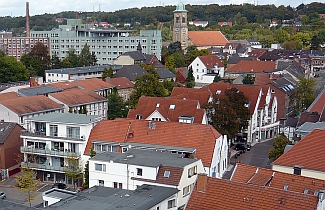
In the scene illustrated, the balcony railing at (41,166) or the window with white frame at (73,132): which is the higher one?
the window with white frame at (73,132)

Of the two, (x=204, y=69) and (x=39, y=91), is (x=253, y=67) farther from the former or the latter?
(x=39, y=91)

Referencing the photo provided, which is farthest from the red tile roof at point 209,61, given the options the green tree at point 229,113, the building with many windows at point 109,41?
the green tree at point 229,113

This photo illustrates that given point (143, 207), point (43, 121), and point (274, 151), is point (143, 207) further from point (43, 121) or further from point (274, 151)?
point (43, 121)

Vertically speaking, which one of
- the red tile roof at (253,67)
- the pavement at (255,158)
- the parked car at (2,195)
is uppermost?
the red tile roof at (253,67)

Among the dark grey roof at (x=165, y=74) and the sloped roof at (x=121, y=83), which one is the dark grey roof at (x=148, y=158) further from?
the dark grey roof at (x=165, y=74)

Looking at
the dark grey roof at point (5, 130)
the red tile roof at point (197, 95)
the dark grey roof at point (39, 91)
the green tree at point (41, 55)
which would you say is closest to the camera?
the dark grey roof at point (5, 130)

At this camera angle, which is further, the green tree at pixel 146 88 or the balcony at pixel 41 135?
the green tree at pixel 146 88

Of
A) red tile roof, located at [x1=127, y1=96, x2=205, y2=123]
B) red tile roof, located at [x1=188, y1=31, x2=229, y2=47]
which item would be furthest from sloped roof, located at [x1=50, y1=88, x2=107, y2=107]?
red tile roof, located at [x1=188, y1=31, x2=229, y2=47]
